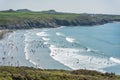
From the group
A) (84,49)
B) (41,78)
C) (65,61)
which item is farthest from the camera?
(84,49)

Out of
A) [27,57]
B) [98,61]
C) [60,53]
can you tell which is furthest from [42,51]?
[98,61]

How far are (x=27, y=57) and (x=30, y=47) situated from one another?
94.2ft

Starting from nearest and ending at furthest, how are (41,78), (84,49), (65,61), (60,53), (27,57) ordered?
(41,78) → (65,61) → (27,57) → (60,53) → (84,49)

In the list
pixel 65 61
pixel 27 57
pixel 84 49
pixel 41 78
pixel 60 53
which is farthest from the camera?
pixel 84 49

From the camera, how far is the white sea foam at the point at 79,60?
102 meters

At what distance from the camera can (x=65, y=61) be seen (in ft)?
359

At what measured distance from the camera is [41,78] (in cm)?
5681

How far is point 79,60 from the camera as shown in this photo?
111438 millimetres

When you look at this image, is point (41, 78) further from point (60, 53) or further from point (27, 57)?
point (60, 53)

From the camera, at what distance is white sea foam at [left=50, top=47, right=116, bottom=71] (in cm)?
10244

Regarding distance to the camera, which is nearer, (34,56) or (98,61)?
(98,61)

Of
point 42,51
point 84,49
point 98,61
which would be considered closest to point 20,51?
point 42,51

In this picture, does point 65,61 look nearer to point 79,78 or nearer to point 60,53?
point 60,53

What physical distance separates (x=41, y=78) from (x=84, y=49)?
278 feet
